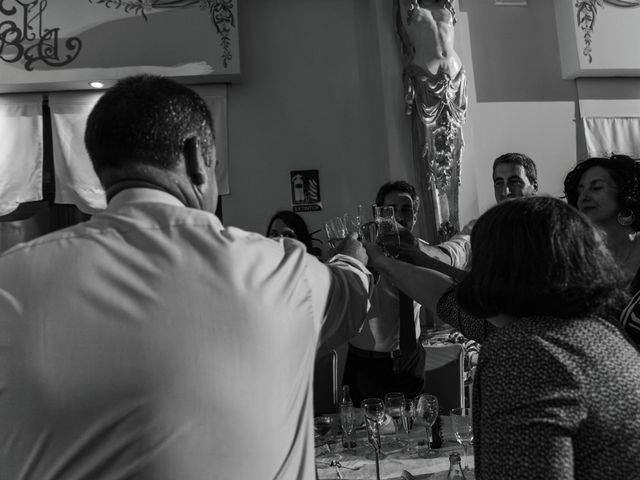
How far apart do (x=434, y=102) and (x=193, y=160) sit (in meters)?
3.28

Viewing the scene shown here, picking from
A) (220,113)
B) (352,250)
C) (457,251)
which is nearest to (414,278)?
(352,250)

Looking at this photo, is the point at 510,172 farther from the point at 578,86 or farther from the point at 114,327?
the point at 114,327

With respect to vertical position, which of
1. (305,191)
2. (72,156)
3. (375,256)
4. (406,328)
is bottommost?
(406,328)

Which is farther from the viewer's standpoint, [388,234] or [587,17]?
[587,17]

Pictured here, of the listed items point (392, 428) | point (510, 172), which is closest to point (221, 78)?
point (510, 172)

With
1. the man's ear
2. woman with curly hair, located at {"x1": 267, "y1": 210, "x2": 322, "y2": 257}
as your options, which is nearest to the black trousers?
woman with curly hair, located at {"x1": 267, "y1": 210, "x2": 322, "y2": 257}

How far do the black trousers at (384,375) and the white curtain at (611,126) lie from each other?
2656 mm

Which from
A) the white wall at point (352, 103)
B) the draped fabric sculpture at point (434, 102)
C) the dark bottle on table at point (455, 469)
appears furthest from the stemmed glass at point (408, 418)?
the white wall at point (352, 103)

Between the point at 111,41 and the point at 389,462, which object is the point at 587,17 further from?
the point at 389,462

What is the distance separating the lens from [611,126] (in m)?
4.57

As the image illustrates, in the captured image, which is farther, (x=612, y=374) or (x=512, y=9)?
(x=512, y=9)

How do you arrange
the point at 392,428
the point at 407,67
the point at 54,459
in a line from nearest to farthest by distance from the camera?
1. the point at 54,459
2. the point at 392,428
3. the point at 407,67

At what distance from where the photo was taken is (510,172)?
119 inches

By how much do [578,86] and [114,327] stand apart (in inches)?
181
